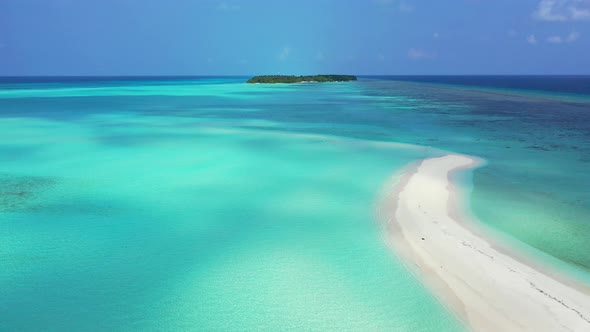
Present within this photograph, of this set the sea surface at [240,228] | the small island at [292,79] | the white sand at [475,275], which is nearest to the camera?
the white sand at [475,275]

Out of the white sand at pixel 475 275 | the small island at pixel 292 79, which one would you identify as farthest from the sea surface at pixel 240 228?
the small island at pixel 292 79

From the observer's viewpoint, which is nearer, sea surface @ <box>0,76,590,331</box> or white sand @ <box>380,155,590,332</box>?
white sand @ <box>380,155,590,332</box>

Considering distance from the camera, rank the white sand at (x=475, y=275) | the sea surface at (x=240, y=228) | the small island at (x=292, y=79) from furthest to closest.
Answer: the small island at (x=292, y=79), the sea surface at (x=240, y=228), the white sand at (x=475, y=275)

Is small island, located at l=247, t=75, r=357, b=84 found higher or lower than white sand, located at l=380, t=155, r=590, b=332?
higher

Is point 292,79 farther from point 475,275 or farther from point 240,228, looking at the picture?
point 475,275

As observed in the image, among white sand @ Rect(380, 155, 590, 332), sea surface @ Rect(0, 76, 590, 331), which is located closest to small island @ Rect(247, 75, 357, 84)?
sea surface @ Rect(0, 76, 590, 331)

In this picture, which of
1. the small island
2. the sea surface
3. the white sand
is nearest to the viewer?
the white sand

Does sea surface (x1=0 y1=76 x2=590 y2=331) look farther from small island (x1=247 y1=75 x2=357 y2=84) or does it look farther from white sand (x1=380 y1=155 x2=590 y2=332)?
small island (x1=247 y1=75 x2=357 y2=84)

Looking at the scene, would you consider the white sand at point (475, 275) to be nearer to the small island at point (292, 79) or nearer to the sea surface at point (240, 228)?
the sea surface at point (240, 228)
